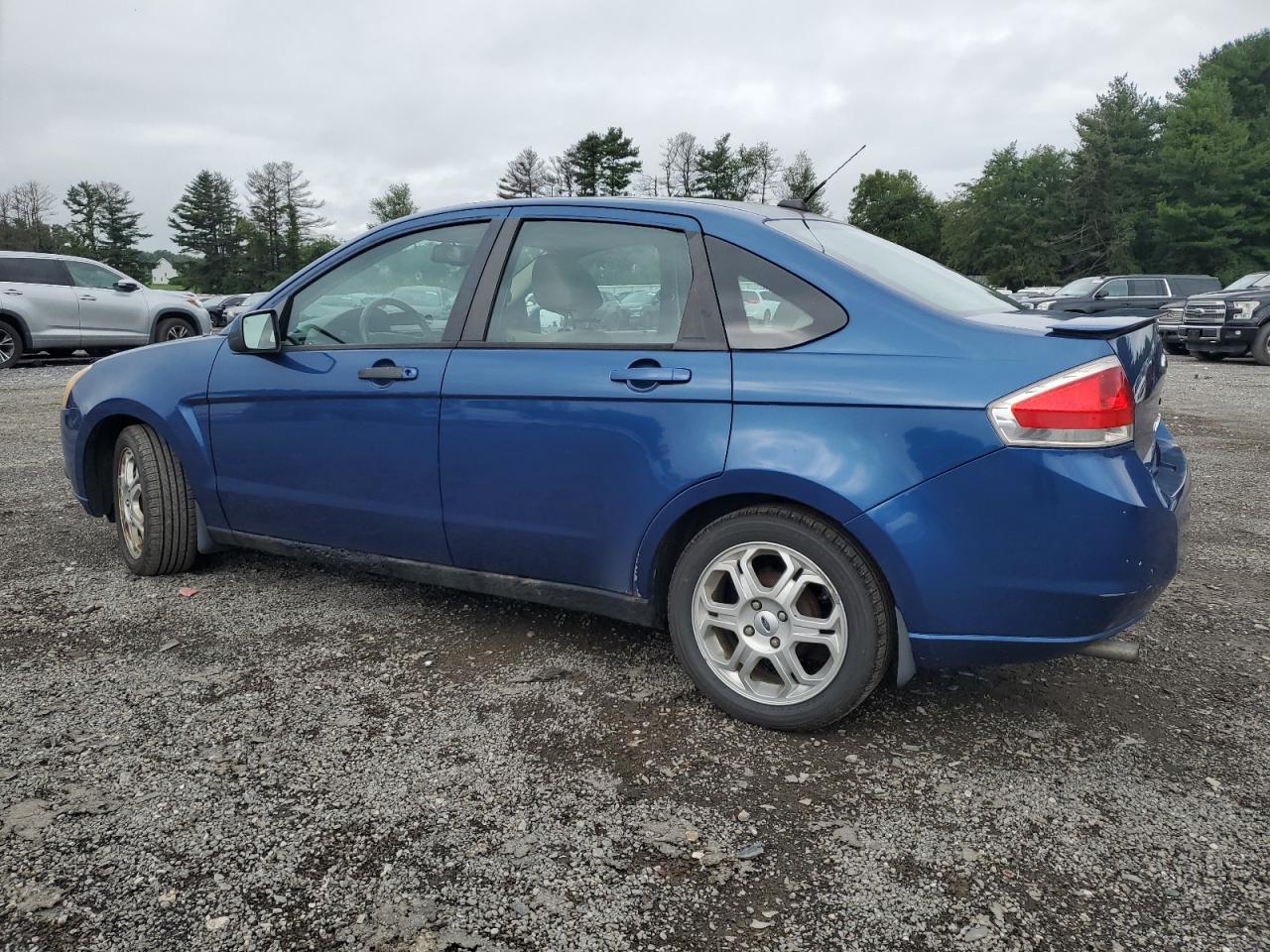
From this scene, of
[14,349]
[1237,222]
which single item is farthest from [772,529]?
[1237,222]

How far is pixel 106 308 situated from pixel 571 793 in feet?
52.8

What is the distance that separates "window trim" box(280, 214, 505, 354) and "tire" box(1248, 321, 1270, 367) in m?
16.7

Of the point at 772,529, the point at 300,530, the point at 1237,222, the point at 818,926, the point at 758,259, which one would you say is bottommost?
the point at 818,926

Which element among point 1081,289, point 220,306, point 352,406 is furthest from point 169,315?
point 220,306

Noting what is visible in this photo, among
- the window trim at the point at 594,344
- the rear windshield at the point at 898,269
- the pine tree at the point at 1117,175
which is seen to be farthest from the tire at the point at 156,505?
the pine tree at the point at 1117,175

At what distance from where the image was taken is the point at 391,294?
369 centimetres

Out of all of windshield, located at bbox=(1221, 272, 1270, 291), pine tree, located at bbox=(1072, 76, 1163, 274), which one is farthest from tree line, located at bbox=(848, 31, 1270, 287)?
windshield, located at bbox=(1221, 272, 1270, 291)

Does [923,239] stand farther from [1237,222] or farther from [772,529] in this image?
[772,529]

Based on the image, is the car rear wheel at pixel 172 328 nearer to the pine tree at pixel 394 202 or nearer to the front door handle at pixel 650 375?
the front door handle at pixel 650 375

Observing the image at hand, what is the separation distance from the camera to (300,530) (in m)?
3.86

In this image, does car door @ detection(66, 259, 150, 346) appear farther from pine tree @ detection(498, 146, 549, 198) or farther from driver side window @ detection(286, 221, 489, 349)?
pine tree @ detection(498, 146, 549, 198)

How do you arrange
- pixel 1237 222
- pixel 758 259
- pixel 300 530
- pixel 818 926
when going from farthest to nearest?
1. pixel 1237 222
2. pixel 300 530
3. pixel 758 259
4. pixel 818 926

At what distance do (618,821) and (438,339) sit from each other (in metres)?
1.81

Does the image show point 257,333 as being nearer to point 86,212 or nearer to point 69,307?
point 69,307
